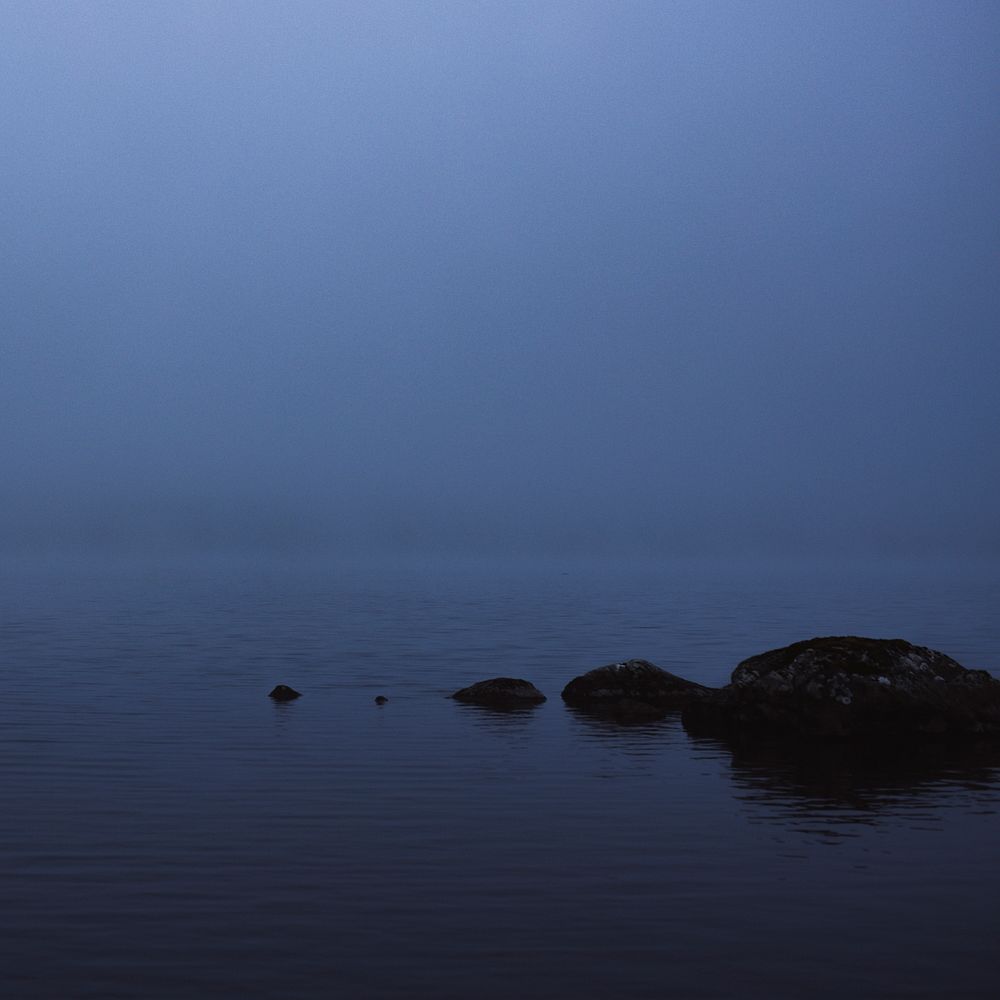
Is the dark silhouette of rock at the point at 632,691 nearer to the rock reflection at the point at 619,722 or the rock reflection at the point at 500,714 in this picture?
the rock reflection at the point at 619,722

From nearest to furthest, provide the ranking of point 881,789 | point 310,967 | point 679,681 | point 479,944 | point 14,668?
point 310,967
point 479,944
point 881,789
point 679,681
point 14,668

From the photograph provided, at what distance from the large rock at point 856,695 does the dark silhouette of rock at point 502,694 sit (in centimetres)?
648

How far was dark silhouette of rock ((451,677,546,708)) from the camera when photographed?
32656 mm

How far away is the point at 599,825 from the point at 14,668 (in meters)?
29.8

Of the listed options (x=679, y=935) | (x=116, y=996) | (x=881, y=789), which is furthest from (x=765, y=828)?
(x=116, y=996)

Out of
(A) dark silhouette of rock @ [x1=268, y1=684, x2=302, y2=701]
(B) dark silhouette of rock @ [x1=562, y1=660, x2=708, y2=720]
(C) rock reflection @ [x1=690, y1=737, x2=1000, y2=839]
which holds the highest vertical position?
(B) dark silhouette of rock @ [x1=562, y1=660, x2=708, y2=720]

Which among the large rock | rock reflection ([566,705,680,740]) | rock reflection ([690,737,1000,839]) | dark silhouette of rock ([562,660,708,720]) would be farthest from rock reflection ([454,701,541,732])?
rock reflection ([690,737,1000,839])

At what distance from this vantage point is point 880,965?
35.2ft

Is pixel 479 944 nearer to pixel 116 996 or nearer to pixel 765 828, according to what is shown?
pixel 116 996

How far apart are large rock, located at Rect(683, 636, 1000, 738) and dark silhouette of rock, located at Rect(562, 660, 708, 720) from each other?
384 centimetres

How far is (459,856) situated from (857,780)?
31.2 feet

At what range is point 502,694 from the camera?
3297 cm

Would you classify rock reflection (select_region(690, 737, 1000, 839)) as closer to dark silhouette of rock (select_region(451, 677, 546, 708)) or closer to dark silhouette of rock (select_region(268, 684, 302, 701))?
dark silhouette of rock (select_region(451, 677, 546, 708))

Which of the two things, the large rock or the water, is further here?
the large rock
